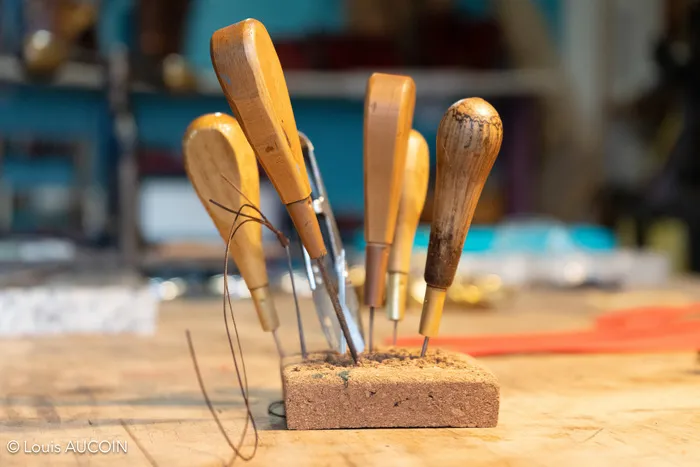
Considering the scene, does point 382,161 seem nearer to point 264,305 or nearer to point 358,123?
point 264,305

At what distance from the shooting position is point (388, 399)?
1.17 feet

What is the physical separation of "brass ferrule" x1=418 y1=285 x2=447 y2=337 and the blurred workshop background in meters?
0.49

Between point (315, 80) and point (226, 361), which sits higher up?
point (315, 80)

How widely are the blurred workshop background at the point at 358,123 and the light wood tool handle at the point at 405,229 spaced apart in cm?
46

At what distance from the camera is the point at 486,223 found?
161 cm

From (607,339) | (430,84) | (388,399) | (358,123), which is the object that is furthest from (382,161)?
(358,123)

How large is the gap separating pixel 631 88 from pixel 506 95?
47 centimetres

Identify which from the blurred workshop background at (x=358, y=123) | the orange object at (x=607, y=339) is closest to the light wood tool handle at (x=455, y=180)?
the orange object at (x=607, y=339)

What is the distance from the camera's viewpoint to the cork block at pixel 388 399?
0.36 metres

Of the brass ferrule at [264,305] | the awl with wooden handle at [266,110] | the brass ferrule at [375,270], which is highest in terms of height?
the awl with wooden handle at [266,110]

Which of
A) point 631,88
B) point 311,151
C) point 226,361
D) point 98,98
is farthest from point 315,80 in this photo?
point 311,151

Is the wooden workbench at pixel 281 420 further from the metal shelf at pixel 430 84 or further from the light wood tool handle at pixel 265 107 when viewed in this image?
the metal shelf at pixel 430 84

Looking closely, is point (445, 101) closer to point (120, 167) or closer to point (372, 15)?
point (372, 15)

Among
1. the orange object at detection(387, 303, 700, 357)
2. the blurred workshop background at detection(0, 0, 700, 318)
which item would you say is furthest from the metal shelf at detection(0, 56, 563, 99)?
the orange object at detection(387, 303, 700, 357)
